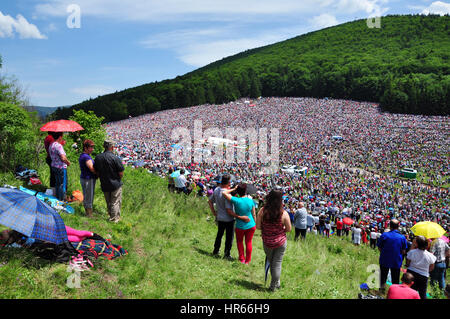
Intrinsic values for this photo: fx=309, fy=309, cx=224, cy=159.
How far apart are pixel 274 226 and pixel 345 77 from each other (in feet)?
324

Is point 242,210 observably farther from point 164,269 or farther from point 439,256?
point 439,256

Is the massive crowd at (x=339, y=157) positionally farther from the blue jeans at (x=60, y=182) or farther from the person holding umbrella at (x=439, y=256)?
the blue jeans at (x=60, y=182)

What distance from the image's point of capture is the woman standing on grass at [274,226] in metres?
4.09

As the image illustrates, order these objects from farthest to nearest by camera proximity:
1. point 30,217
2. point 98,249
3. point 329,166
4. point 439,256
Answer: point 329,166
point 439,256
point 98,249
point 30,217

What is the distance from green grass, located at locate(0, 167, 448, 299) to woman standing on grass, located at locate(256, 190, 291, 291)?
524 millimetres

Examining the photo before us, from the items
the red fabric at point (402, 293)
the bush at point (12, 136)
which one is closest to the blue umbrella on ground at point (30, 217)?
the red fabric at point (402, 293)

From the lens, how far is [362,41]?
473ft

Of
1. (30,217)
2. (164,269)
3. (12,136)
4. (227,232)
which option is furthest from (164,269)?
(12,136)

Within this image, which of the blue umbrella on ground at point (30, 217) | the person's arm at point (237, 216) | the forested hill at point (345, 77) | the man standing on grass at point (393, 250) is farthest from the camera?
the forested hill at point (345, 77)

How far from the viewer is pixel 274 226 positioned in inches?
165

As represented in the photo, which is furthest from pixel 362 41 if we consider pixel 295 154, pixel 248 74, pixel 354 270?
pixel 354 270

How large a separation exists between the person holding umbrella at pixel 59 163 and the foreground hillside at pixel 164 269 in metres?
0.52
